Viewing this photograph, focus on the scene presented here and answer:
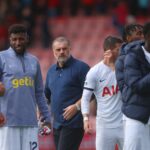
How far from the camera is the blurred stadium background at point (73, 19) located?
2573cm

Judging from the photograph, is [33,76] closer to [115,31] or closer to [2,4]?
[115,31]

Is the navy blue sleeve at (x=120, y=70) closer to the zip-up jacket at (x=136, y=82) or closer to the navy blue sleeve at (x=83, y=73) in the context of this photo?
the zip-up jacket at (x=136, y=82)

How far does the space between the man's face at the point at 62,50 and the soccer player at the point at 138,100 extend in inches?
81.4

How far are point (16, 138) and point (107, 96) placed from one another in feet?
4.37

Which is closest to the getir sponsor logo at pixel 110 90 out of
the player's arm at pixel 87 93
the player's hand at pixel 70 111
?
the player's arm at pixel 87 93

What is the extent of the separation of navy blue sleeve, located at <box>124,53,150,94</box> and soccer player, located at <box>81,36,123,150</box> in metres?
1.40

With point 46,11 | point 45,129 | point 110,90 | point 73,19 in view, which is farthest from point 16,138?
point 46,11

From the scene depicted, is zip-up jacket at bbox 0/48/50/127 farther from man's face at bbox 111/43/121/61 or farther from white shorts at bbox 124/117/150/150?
white shorts at bbox 124/117/150/150

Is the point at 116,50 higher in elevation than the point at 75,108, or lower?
higher

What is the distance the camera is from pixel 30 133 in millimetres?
11469

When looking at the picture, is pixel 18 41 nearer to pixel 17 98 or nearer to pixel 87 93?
pixel 17 98

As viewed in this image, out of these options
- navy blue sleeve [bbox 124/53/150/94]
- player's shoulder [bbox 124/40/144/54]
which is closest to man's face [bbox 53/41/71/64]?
player's shoulder [bbox 124/40/144/54]

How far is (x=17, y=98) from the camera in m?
11.4

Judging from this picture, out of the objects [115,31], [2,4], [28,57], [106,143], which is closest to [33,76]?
[28,57]
